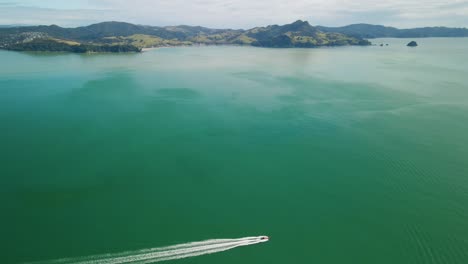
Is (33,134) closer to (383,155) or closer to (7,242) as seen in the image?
(7,242)

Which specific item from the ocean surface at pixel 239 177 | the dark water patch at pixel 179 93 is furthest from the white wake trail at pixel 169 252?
the dark water patch at pixel 179 93

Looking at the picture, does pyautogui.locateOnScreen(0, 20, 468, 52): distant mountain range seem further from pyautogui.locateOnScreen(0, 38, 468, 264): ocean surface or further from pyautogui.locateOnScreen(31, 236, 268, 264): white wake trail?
pyautogui.locateOnScreen(31, 236, 268, 264): white wake trail

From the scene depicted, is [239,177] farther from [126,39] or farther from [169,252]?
[126,39]

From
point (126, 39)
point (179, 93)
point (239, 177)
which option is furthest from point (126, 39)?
point (239, 177)

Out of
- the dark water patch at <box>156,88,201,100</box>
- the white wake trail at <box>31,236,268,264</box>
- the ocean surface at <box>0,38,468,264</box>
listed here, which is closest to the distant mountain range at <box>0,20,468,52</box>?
the dark water patch at <box>156,88,201,100</box>

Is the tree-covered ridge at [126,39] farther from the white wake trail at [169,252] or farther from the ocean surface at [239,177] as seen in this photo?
the white wake trail at [169,252]

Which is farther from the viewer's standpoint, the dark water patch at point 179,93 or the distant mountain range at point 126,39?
the distant mountain range at point 126,39

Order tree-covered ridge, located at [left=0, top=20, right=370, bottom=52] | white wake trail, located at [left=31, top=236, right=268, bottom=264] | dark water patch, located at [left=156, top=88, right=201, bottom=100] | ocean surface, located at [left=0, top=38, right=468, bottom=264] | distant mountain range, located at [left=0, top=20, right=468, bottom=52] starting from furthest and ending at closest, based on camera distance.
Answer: tree-covered ridge, located at [left=0, top=20, right=370, bottom=52] < distant mountain range, located at [left=0, top=20, right=468, bottom=52] < dark water patch, located at [left=156, top=88, right=201, bottom=100] < ocean surface, located at [left=0, top=38, right=468, bottom=264] < white wake trail, located at [left=31, top=236, right=268, bottom=264]

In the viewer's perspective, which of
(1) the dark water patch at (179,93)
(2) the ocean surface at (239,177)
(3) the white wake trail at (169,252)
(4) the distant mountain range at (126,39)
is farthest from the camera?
(4) the distant mountain range at (126,39)

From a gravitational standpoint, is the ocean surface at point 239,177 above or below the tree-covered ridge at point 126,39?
below
